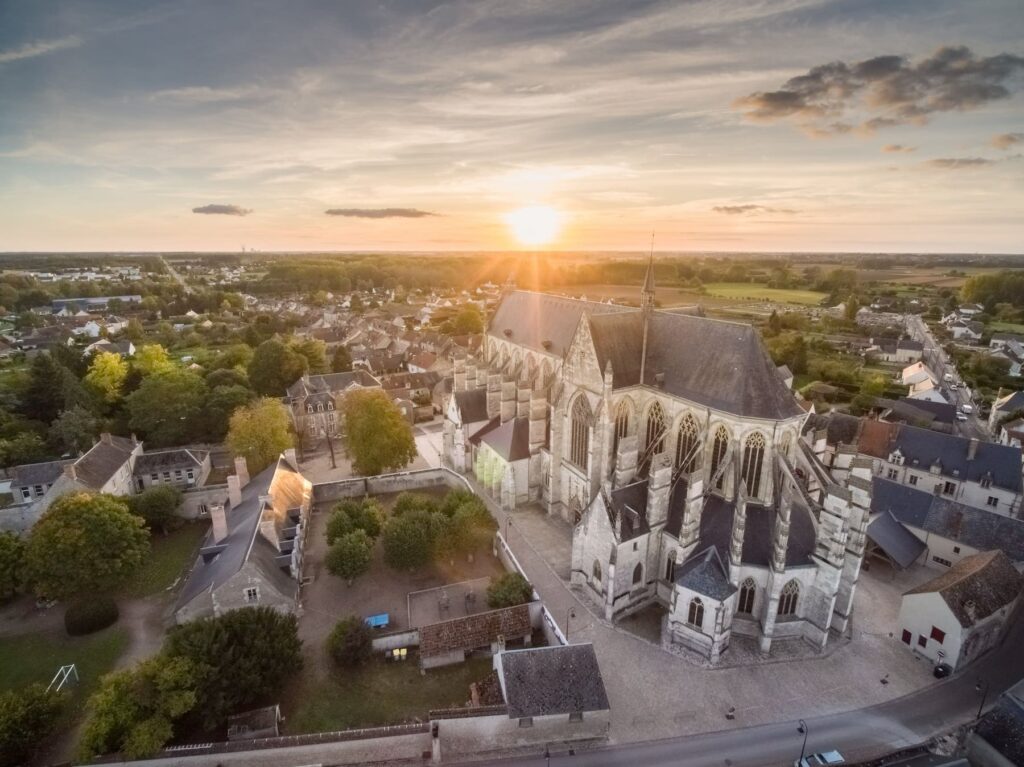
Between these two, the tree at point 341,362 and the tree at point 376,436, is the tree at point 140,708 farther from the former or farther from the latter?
the tree at point 341,362

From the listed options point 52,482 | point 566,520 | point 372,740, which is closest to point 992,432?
point 566,520

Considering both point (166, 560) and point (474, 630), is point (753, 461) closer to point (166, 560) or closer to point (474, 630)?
point (474, 630)

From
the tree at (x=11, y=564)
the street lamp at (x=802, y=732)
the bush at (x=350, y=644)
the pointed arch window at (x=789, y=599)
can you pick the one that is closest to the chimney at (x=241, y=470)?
the tree at (x=11, y=564)

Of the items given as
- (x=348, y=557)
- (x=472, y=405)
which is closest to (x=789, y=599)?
(x=348, y=557)

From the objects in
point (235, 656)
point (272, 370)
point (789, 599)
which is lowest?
point (235, 656)

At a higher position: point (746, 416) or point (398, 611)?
point (746, 416)

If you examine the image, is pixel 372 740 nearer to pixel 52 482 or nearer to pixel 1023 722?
pixel 1023 722
